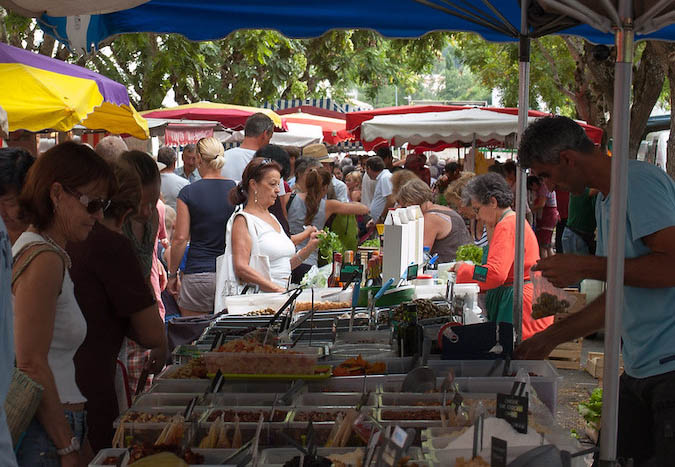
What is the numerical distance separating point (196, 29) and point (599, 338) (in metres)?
7.10

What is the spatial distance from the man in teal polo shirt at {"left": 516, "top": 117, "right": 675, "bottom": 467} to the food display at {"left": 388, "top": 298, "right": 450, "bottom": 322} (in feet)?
3.63

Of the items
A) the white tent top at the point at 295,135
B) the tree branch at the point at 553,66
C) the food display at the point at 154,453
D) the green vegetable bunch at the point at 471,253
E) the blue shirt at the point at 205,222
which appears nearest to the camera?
the food display at the point at 154,453

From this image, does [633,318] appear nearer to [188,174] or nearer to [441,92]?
[188,174]

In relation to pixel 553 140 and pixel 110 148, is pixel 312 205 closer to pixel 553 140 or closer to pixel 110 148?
pixel 110 148

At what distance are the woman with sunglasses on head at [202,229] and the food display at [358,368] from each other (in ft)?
10.8

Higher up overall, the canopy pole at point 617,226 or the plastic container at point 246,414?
the canopy pole at point 617,226

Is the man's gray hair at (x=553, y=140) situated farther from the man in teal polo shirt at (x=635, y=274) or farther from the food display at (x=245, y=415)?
the food display at (x=245, y=415)

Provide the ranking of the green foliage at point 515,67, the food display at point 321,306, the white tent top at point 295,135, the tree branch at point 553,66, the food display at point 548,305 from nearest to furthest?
the food display at point 548,305, the food display at point 321,306, the white tent top at point 295,135, the tree branch at point 553,66, the green foliage at point 515,67

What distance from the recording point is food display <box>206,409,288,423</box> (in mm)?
2801

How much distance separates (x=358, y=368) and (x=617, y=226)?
1.41 m

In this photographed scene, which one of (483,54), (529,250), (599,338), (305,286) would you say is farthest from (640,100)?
(483,54)

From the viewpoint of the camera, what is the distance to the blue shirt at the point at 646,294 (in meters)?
2.98

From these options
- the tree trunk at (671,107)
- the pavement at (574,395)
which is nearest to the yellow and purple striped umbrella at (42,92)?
the pavement at (574,395)

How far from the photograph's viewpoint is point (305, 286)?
19.8 feet
